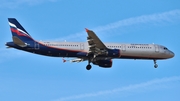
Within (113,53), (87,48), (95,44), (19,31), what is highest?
(19,31)

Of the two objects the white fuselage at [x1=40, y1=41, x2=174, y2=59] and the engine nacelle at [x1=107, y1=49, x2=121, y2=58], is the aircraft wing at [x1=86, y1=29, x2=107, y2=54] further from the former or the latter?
the white fuselage at [x1=40, y1=41, x2=174, y2=59]

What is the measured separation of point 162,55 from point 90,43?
1677 centimetres

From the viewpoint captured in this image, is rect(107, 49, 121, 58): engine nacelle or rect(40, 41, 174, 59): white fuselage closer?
rect(107, 49, 121, 58): engine nacelle

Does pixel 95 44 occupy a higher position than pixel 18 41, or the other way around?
pixel 18 41

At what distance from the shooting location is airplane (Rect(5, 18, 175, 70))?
371 feet

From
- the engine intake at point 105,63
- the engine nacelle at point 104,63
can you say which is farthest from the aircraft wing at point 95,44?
the engine intake at point 105,63

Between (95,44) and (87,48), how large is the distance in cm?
333

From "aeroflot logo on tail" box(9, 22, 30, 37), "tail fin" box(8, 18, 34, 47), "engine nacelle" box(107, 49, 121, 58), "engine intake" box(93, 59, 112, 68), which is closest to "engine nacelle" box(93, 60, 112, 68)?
"engine intake" box(93, 59, 112, 68)

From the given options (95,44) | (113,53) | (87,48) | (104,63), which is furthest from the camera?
(104,63)

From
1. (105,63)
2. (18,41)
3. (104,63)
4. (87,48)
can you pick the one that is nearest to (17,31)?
(18,41)

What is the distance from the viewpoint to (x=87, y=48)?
116688 mm

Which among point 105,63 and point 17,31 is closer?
point 17,31

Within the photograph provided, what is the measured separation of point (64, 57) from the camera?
117 metres

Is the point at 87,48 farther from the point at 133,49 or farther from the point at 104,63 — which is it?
the point at 133,49
